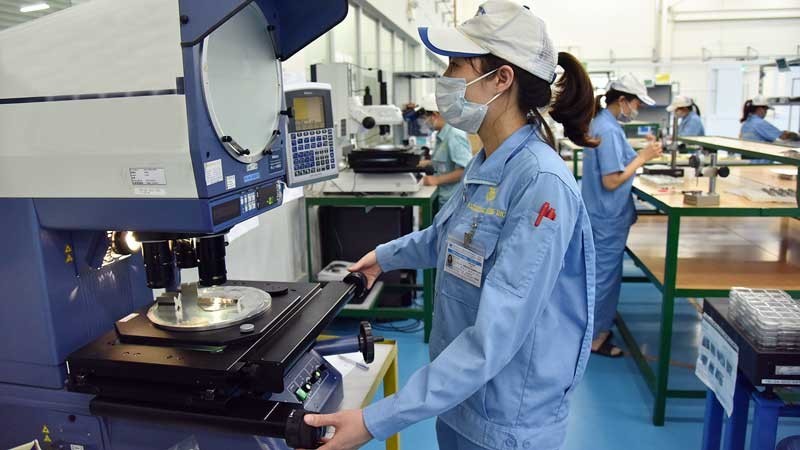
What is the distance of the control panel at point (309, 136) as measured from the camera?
1.24 meters

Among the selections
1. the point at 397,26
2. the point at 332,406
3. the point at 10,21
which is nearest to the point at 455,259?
the point at 332,406

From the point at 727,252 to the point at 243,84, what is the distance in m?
2.84

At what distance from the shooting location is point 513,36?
1.11m

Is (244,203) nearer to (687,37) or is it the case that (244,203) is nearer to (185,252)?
(185,252)

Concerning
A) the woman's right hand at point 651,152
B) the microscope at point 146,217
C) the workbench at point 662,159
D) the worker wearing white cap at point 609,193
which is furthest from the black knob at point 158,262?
the workbench at point 662,159

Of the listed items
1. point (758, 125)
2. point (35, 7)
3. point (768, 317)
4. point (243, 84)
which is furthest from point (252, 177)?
point (758, 125)

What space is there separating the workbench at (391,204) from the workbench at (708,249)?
113cm

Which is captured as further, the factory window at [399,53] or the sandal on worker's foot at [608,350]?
the factory window at [399,53]

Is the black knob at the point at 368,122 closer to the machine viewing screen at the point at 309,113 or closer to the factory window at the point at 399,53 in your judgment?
the machine viewing screen at the point at 309,113

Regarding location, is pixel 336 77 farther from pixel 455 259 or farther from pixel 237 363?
pixel 237 363

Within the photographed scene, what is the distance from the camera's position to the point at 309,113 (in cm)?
132

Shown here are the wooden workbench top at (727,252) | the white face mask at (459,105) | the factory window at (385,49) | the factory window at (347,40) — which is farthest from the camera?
the factory window at (385,49)

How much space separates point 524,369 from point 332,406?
1.33ft

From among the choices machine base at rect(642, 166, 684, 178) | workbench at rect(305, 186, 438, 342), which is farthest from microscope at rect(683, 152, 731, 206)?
workbench at rect(305, 186, 438, 342)
